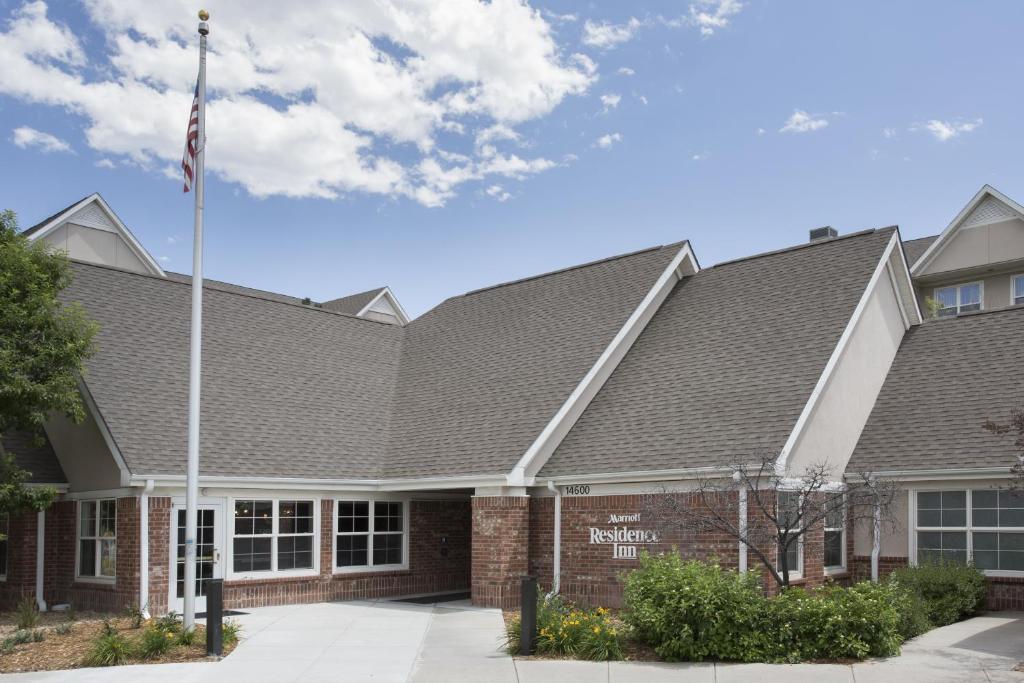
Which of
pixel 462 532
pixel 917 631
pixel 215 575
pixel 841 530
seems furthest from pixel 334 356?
pixel 917 631

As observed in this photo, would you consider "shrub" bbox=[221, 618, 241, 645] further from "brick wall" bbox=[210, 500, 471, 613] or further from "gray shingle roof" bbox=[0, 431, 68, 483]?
"gray shingle roof" bbox=[0, 431, 68, 483]

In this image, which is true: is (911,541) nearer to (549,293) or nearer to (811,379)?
(811,379)

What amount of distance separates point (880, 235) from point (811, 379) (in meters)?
5.32

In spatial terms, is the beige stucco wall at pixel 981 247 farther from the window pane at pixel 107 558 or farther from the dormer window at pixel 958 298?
the window pane at pixel 107 558

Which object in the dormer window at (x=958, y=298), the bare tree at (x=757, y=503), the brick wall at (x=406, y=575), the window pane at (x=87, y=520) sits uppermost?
the dormer window at (x=958, y=298)

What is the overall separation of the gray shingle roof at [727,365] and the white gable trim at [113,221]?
1655 centimetres

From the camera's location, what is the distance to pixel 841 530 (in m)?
18.6

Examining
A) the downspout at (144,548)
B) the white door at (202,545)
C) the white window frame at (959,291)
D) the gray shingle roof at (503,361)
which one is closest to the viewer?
the downspout at (144,548)

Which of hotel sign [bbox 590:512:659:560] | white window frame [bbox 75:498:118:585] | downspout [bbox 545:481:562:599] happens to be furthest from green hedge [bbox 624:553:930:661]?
white window frame [bbox 75:498:118:585]

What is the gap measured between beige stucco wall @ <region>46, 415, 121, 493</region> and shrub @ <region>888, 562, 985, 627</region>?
46.3 feet

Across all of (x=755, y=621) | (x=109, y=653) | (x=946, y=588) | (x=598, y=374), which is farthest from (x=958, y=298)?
(x=109, y=653)

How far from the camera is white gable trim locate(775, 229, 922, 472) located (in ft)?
53.9

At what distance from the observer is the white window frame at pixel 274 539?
61.4 ft

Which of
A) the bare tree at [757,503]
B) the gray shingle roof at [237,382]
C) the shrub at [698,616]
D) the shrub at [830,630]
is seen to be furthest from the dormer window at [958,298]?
the shrub at [698,616]
